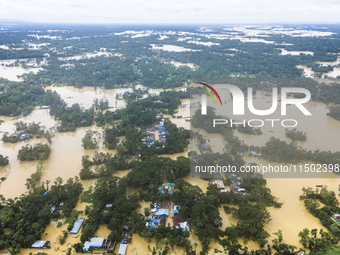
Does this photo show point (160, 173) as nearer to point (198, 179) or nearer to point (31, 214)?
point (198, 179)

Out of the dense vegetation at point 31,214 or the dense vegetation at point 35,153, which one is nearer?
the dense vegetation at point 31,214

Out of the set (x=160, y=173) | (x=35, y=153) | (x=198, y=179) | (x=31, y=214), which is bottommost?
(x=198, y=179)

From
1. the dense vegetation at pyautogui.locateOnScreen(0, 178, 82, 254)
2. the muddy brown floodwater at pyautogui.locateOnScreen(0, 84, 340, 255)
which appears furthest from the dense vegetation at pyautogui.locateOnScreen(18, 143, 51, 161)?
the dense vegetation at pyautogui.locateOnScreen(0, 178, 82, 254)

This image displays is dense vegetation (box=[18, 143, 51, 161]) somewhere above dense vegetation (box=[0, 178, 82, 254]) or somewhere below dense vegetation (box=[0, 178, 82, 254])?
above

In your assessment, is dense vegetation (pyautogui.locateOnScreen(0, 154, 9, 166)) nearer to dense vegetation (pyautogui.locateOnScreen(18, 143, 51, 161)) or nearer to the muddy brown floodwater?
the muddy brown floodwater

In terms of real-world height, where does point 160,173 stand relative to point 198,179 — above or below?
above

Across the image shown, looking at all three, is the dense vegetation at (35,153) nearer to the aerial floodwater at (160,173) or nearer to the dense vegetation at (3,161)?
the aerial floodwater at (160,173)

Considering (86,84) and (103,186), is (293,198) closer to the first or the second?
(103,186)

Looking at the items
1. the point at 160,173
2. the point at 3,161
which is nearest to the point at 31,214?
the point at 160,173

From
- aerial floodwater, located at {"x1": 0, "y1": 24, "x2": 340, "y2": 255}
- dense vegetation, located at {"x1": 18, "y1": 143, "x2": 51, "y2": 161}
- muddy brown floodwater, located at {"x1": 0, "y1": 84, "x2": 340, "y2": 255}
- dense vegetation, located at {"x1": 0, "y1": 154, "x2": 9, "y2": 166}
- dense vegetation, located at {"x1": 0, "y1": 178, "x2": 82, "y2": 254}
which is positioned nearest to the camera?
dense vegetation, located at {"x1": 0, "y1": 178, "x2": 82, "y2": 254}

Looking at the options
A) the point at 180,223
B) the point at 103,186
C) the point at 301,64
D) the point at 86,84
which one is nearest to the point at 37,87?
the point at 86,84

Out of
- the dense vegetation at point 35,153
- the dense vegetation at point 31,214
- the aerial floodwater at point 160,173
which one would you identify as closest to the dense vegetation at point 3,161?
the aerial floodwater at point 160,173
